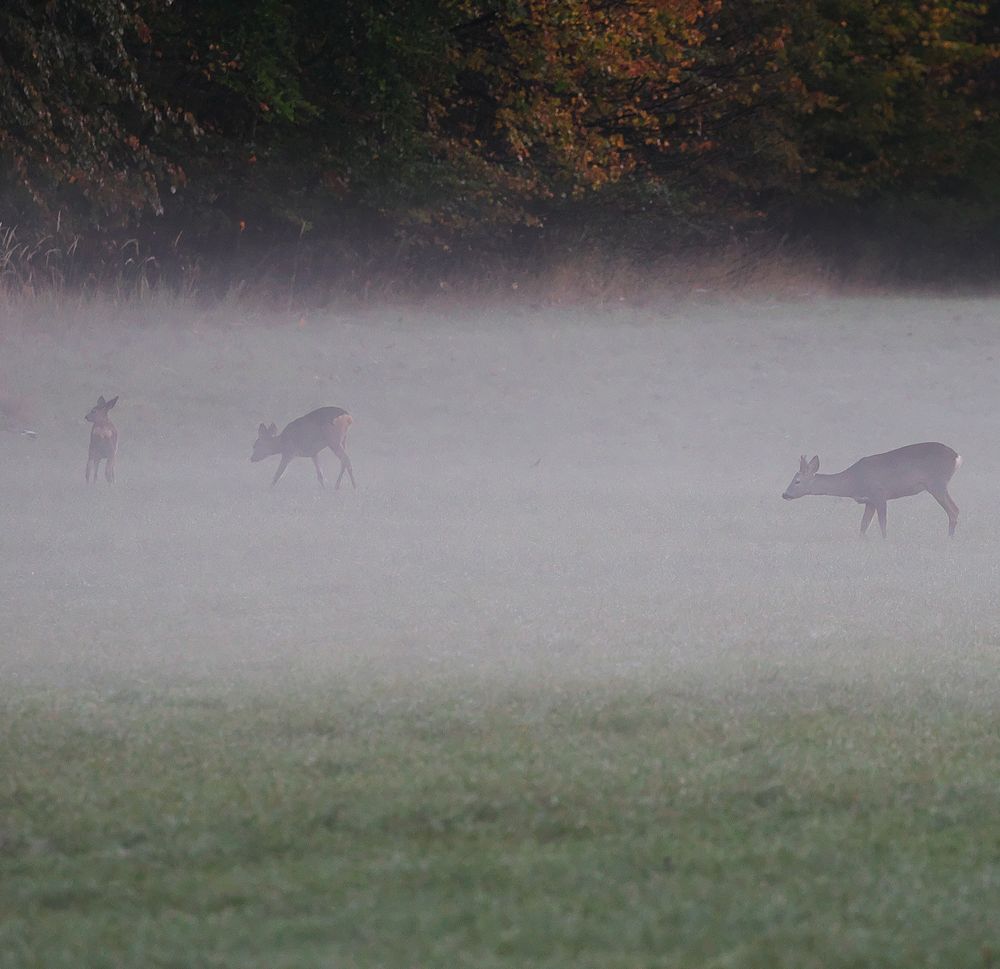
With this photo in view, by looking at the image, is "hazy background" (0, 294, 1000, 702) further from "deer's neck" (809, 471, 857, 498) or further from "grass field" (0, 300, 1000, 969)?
"deer's neck" (809, 471, 857, 498)

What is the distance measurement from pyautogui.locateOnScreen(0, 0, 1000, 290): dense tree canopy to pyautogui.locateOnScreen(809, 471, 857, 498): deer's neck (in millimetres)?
9106

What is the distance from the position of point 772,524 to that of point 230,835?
7.95 m

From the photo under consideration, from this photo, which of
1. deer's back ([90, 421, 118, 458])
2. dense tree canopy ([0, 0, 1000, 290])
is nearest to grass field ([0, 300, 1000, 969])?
deer's back ([90, 421, 118, 458])

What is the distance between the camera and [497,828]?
12.6 ft

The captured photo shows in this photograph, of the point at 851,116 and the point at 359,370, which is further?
the point at 851,116

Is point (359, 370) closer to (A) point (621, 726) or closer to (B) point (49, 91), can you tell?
(B) point (49, 91)

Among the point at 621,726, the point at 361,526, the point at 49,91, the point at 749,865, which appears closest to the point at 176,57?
the point at 49,91

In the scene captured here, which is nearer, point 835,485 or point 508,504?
point 835,485

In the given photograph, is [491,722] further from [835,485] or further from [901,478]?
[835,485]

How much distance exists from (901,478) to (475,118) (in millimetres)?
14057

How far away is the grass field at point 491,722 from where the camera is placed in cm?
316

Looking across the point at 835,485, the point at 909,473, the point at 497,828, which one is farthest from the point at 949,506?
the point at 497,828

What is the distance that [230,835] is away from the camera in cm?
376

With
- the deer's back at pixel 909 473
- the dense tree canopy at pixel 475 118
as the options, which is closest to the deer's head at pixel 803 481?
the deer's back at pixel 909 473
